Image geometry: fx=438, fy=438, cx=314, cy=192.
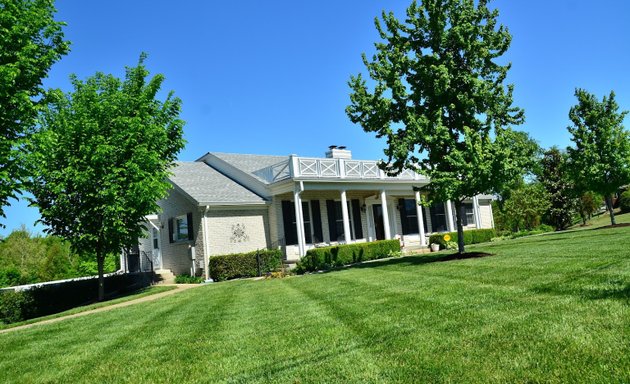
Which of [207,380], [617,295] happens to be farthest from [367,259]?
[207,380]

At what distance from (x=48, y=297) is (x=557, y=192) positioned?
34.4 m

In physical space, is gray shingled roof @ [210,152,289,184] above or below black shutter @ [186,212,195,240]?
above

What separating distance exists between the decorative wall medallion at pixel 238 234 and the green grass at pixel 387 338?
11730 mm

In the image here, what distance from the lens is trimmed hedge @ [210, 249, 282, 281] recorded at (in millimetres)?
19094

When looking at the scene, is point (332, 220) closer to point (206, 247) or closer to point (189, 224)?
point (206, 247)

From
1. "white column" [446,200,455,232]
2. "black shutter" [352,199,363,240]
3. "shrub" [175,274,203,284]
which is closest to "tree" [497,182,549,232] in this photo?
"white column" [446,200,455,232]

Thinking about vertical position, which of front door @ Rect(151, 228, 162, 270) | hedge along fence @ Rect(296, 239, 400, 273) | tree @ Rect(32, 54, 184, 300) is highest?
tree @ Rect(32, 54, 184, 300)

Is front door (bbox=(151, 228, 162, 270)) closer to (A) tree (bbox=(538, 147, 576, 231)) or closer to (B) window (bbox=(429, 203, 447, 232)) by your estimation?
(B) window (bbox=(429, 203, 447, 232))

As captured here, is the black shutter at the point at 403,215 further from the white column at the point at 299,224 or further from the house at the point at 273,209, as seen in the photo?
the white column at the point at 299,224

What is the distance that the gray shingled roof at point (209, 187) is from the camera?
20938mm

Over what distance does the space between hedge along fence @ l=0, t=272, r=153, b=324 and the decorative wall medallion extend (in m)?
5.28

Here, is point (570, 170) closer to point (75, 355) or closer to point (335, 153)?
point (335, 153)

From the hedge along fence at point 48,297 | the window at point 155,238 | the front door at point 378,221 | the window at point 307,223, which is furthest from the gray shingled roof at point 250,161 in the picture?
the hedge along fence at point 48,297

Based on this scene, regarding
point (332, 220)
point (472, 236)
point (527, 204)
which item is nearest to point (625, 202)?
point (527, 204)
